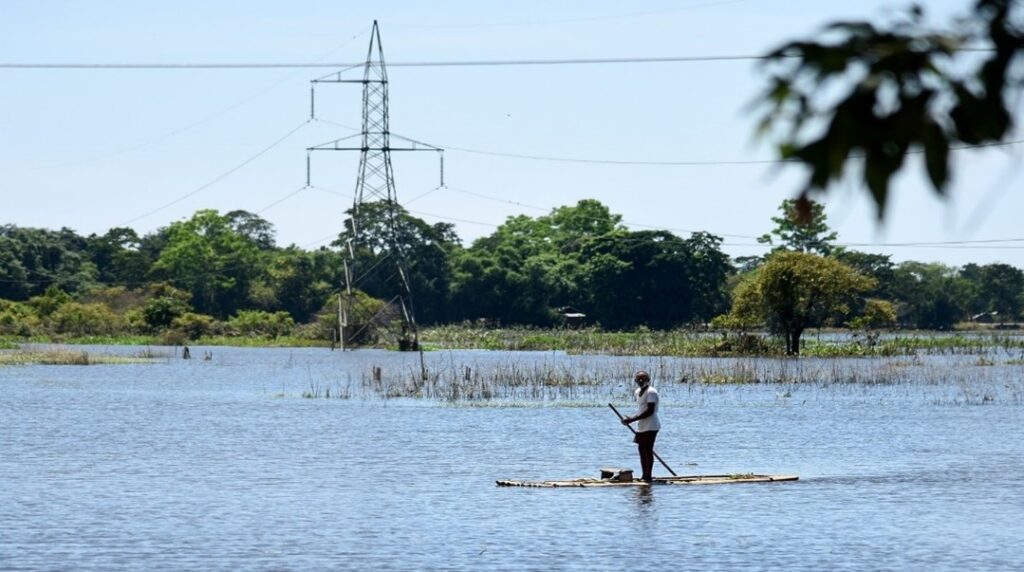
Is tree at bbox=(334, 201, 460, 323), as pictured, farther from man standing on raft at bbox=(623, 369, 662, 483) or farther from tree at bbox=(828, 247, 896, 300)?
man standing on raft at bbox=(623, 369, 662, 483)

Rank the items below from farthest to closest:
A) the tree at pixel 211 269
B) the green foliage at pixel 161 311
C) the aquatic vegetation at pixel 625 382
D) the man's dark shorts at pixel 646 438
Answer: the tree at pixel 211 269 < the green foliage at pixel 161 311 < the aquatic vegetation at pixel 625 382 < the man's dark shorts at pixel 646 438

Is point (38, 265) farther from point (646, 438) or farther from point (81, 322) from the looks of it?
point (646, 438)

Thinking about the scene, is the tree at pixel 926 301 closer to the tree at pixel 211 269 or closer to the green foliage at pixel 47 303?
the tree at pixel 211 269

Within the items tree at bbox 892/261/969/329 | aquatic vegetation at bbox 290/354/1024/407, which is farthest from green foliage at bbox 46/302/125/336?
tree at bbox 892/261/969/329

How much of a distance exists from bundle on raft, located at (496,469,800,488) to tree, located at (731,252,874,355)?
2213 inches

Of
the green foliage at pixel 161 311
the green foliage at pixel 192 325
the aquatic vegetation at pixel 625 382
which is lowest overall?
the aquatic vegetation at pixel 625 382

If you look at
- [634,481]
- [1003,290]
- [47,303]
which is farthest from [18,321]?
[1003,290]

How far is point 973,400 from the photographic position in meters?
56.5

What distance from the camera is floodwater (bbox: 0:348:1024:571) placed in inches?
898

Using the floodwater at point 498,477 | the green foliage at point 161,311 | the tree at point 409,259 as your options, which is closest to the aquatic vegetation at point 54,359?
the floodwater at point 498,477

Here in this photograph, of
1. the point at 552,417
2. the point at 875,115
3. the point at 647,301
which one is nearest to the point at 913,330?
the point at 647,301

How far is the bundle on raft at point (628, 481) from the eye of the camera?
28.7 meters

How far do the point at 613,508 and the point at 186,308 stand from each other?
101666 mm

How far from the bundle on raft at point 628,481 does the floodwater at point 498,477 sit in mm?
216
